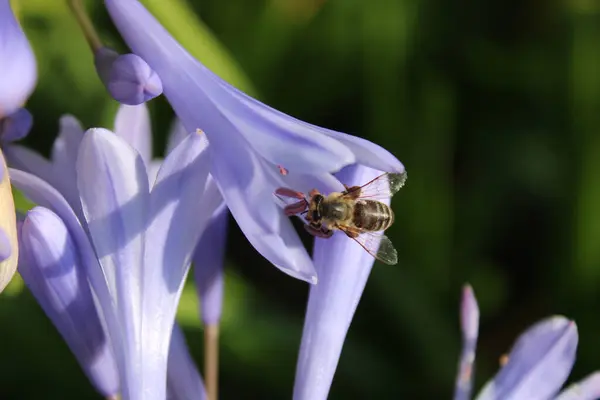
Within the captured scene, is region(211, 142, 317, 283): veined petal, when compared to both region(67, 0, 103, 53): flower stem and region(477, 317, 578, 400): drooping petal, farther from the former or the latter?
region(477, 317, 578, 400): drooping petal

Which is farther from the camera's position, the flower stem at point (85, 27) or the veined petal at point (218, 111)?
the flower stem at point (85, 27)

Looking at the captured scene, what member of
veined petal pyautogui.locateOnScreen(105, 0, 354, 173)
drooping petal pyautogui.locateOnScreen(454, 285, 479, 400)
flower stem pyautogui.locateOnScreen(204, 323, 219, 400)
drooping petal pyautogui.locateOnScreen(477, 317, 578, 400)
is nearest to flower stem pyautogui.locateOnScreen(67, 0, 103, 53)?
veined petal pyautogui.locateOnScreen(105, 0, 354, 173)

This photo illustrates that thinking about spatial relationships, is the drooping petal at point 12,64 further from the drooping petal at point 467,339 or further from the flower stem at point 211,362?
the drooping petal at point 467,339

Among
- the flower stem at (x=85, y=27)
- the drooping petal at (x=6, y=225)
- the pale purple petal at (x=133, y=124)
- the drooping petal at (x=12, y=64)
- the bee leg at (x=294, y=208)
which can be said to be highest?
the drooping petal at (x=12, y=64)

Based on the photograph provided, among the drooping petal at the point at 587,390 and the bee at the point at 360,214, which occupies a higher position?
the bee at the point at 360,214

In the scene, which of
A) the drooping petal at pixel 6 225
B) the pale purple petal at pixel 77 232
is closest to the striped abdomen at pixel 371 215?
the pale purple petal at pixel 77 232

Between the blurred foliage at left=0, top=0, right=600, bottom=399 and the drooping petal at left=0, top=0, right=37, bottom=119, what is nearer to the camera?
the drooping petal at left=0, top=0, right=37, bottom=119

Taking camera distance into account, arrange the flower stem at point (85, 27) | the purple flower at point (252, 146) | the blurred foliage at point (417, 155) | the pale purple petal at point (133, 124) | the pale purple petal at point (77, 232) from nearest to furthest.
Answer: the purple flower at point (252, 146) < the pale purple petal at point (77, 232) < the flower stem at point (85, 27) < the pale purple petal at point (133, 124) < the blurred foliage at point (417, 155)
